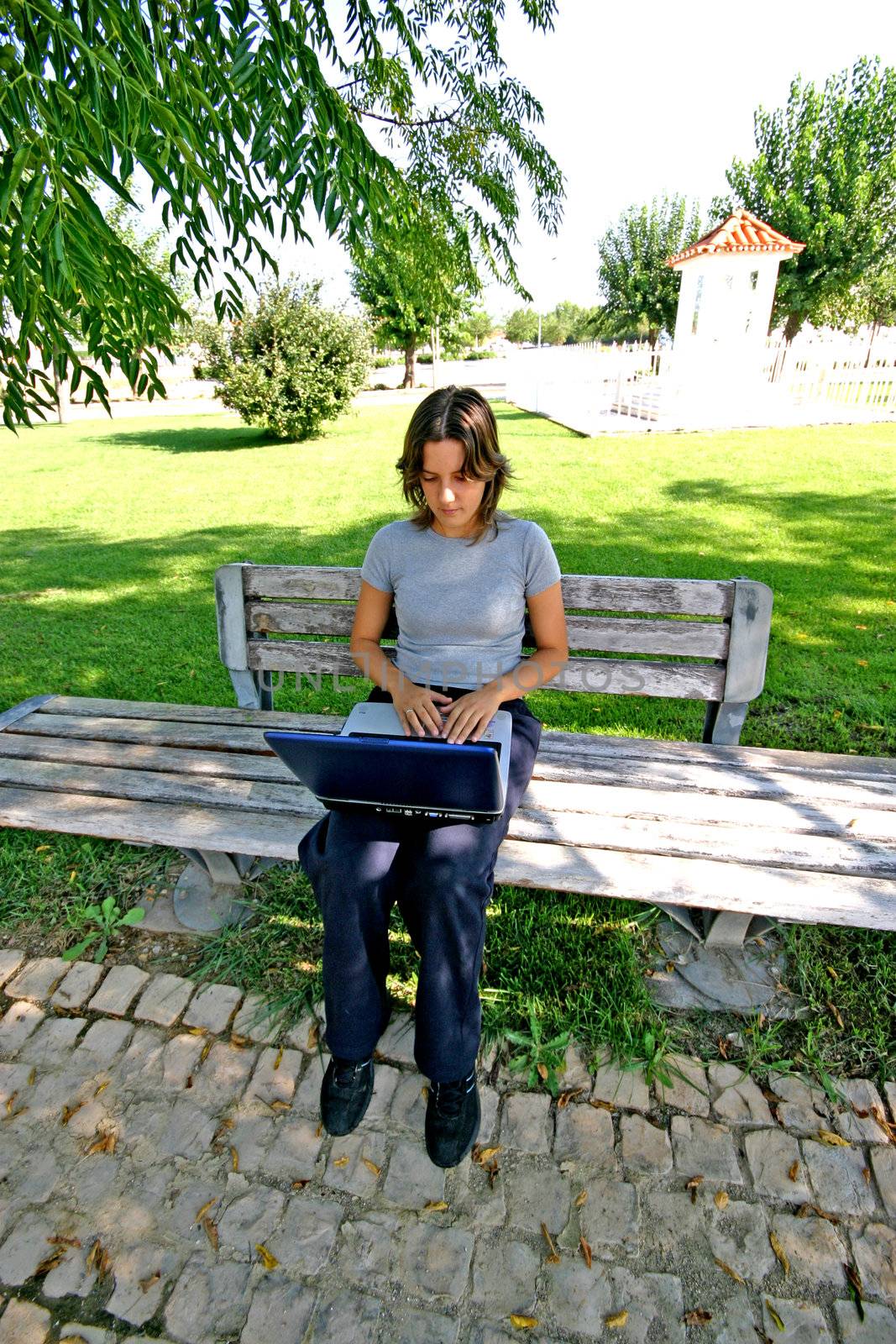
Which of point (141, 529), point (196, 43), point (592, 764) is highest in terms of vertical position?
point (196, 43)

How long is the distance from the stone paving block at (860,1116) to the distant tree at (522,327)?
239ft

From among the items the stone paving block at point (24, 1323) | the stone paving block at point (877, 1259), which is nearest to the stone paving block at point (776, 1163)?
the stone paving block at point (877, 1259)

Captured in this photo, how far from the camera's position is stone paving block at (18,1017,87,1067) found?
214cm

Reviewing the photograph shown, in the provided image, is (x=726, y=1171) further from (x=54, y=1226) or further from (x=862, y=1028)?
(x=54, y=1226)

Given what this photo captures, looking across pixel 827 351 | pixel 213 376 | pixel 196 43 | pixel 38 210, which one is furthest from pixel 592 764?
pixel 827 351

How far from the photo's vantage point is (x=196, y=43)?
221cm

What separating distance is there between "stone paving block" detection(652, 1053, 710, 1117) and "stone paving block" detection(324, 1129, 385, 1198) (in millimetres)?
761

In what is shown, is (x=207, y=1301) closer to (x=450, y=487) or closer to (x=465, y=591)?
(x=465, y=591)

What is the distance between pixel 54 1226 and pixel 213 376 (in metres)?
14.0

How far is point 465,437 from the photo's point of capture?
82.1 inches

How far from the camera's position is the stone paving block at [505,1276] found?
5.11 feet

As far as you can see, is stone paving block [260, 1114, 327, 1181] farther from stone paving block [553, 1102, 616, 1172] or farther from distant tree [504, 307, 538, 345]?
distant tree [504, 307, 538, 345]

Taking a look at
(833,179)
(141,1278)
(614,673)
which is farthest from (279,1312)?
(833,179)

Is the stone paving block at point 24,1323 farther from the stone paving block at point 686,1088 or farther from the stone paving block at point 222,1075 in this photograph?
the stone paving block at point 686,1088
